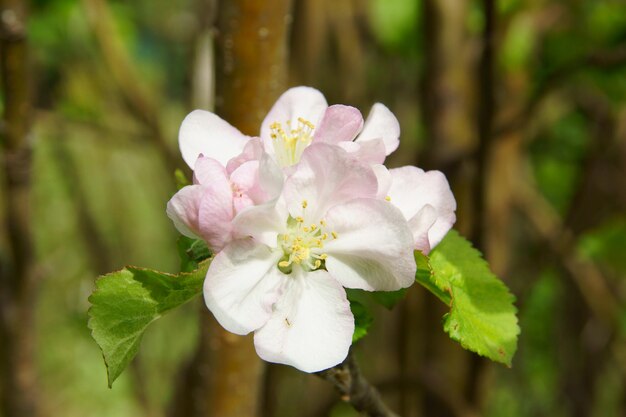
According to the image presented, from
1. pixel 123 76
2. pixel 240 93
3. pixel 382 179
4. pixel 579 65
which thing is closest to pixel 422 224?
pixel 382 179

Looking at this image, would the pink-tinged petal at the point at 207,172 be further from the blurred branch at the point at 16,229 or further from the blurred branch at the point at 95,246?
the blurred branch at the point at 95,246

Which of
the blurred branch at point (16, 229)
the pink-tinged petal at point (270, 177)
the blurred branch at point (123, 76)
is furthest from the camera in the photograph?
the blurred branch at point (123, 76)

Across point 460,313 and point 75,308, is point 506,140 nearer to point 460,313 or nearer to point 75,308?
point 460,313

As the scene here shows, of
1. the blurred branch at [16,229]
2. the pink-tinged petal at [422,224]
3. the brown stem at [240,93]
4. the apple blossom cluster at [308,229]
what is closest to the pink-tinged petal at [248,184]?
the apple blossom cluster at [308,229]

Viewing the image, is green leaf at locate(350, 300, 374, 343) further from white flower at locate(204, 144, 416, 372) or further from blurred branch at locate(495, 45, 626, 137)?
blurred branch at locate(495, 45, 626, 137)

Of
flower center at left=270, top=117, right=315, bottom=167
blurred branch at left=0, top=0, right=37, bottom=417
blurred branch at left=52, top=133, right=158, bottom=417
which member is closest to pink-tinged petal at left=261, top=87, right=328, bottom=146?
flower center at left=270, top=117, right=315, bottom=167
